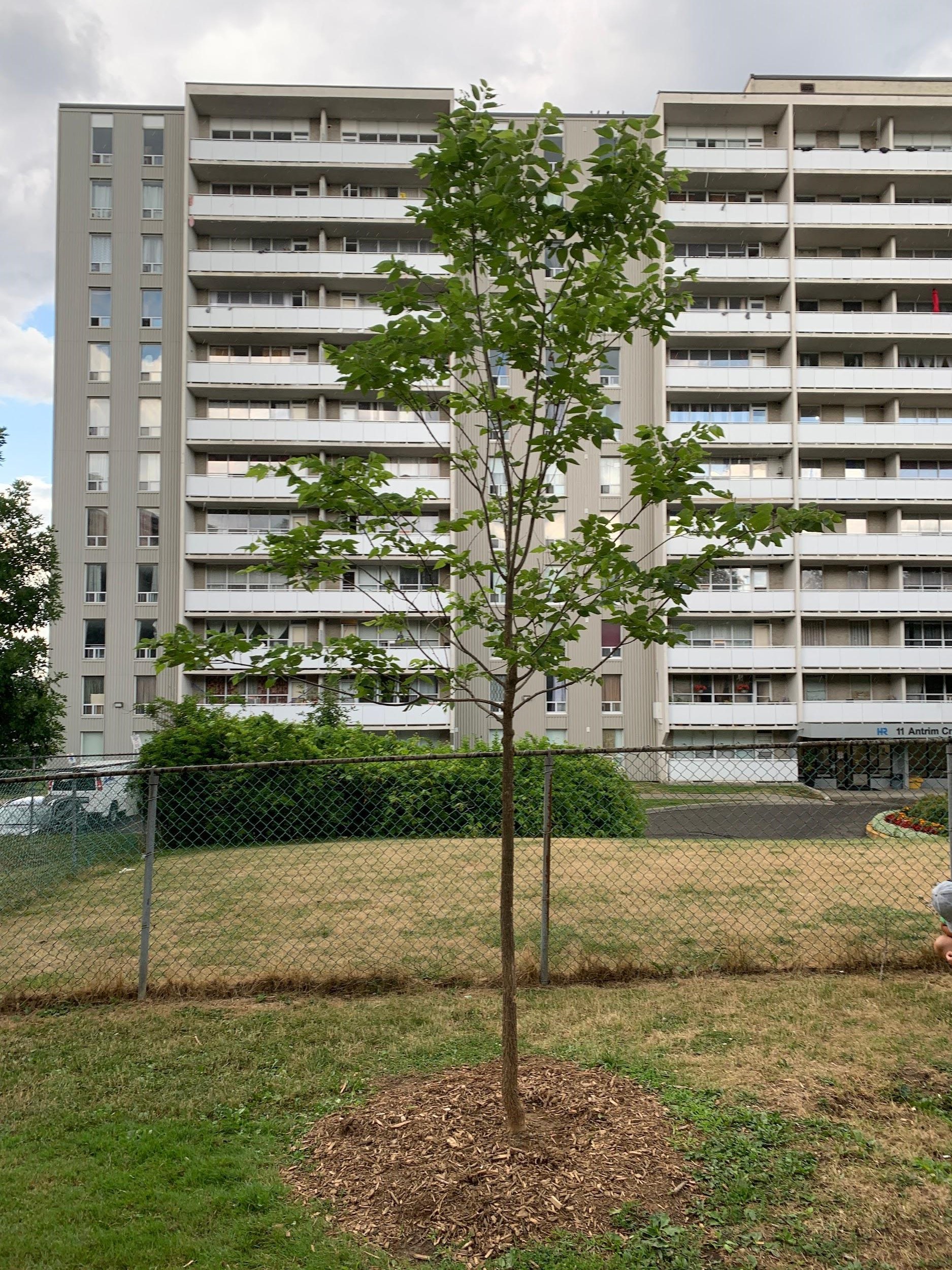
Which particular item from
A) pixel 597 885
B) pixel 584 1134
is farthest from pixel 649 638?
pixel 597 885

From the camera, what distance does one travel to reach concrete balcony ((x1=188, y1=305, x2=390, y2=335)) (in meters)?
36.0

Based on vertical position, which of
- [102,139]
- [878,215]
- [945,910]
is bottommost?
[945,910]

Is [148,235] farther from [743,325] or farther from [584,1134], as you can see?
[584,1134]

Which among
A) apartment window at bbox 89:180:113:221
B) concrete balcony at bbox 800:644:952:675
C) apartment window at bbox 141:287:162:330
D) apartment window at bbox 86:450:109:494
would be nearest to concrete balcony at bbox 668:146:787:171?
concrete balcony at bbox 800:644:952:675

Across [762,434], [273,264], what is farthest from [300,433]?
[762,434]

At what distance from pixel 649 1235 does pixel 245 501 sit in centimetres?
3495

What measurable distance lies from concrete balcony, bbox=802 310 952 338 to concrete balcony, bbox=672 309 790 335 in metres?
0.85

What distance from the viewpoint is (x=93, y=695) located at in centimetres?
3688

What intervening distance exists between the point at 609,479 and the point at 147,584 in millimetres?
20389

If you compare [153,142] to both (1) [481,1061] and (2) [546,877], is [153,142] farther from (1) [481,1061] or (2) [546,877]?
(1) [481,1061]

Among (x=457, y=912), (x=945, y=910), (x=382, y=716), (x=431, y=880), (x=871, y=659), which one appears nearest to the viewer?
(x=945, y=910)

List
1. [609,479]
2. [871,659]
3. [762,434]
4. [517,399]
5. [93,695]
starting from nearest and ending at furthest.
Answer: [517,399]
[871,659]
[762,434]
[93,695]
[609,479]

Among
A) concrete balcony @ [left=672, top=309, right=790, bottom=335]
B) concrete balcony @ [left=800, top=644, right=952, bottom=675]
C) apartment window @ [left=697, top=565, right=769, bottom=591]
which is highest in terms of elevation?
concrete balcony @ [left=672, top=309, right=790, bottom=335]

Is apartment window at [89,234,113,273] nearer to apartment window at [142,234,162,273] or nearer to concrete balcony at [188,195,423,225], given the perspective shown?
apartment window at [142,234,162,273]
